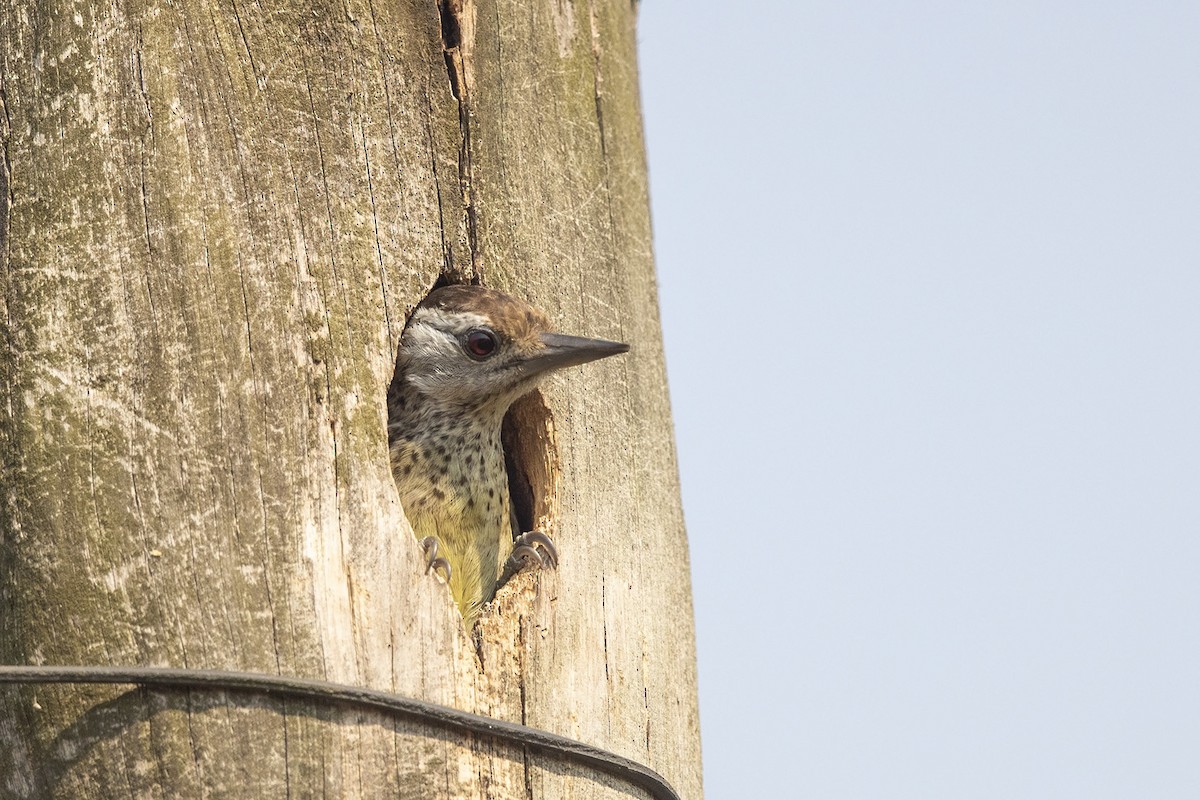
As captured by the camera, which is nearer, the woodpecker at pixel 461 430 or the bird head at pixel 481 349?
the bird head at pixel 481 349

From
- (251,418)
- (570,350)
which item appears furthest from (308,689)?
(570,350)

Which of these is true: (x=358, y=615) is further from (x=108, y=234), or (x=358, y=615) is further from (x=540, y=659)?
(x=108, y=234)

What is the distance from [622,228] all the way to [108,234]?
157cm

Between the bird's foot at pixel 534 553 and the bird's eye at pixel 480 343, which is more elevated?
the bird's eye at pixel 480 343

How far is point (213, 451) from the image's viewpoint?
3.07 meters

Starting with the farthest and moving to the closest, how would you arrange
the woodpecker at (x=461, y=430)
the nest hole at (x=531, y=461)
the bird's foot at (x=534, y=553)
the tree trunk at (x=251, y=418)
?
the woodpecker at (x=461, y=430)
the nest hole at (x=531, y=461)
the bird's foot at (x=534, y=553)
the tree trunk at (x=251, y=418)

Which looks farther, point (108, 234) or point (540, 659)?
point (540, 659)

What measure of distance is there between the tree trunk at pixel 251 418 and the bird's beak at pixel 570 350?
0.29 metres

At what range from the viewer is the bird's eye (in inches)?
166

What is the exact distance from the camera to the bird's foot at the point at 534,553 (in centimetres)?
362

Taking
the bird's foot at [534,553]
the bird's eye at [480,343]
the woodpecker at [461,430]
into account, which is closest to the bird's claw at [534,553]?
the bird's foot at [534,553]

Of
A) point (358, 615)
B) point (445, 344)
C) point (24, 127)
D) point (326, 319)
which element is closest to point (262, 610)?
point (358, 615)

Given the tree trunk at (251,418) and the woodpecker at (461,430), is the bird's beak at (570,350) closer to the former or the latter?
the woodpecker at (461,430)

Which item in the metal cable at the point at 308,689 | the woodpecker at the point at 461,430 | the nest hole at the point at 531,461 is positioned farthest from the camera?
the woodpecker at the point at 461,430
